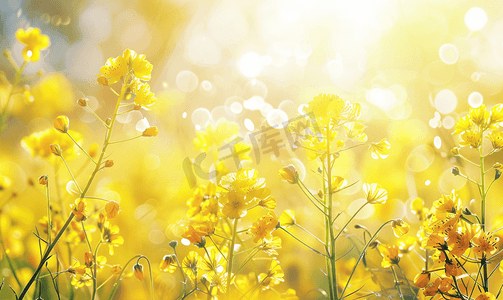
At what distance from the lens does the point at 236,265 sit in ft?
2.75

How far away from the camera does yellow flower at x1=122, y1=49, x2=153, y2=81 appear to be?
469mm

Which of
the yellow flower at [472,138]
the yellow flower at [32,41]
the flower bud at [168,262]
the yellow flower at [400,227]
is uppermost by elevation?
the yellow flower at [32,41]

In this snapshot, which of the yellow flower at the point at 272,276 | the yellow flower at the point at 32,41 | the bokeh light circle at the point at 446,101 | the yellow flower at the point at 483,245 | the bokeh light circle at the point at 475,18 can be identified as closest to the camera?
the yellow flower at the point at 483,245

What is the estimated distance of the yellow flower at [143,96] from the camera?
0.46 m

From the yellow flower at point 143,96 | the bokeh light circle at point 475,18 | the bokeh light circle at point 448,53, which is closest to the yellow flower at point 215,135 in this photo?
the yellow flower at point 143,96

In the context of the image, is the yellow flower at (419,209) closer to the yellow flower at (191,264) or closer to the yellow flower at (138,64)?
the yellow flower at (191,264)

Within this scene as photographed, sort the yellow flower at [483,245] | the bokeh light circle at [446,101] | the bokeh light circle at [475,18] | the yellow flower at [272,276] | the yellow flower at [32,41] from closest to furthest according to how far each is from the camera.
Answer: the yellow flower at [483,245]
the yellow flower at [272,276]
the yellow flower at [32,41]
the bokeh light circle at [446,101]
the bokeh light circle at [475,18]

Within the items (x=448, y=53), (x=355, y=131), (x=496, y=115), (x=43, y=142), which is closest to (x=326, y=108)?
(x=355, y=131)

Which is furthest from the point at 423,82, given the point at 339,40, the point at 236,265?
the point at 236,265

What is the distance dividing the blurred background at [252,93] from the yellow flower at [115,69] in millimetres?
413

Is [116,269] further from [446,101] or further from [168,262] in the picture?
[446,101]

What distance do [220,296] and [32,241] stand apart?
66 cm

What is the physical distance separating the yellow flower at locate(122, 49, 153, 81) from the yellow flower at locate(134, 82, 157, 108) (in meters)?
0.02

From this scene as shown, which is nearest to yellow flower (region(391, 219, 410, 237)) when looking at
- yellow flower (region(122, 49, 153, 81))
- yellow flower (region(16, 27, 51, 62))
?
yellow flower (region(122, 49, 153, 81))
